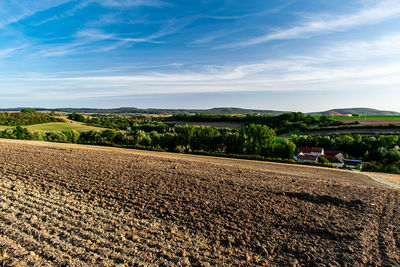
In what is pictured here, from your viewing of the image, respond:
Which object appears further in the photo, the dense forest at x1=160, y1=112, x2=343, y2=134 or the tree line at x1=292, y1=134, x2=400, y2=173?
Answer: the dense forest at x1=160, y1=112, x2=343, y2=134

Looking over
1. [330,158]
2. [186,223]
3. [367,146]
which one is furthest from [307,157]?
[186,223]

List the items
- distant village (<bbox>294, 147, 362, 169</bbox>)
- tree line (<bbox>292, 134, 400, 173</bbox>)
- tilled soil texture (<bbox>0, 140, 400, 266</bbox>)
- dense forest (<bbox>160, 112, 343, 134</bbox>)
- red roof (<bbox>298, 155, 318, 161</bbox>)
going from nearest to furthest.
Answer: tilled soil texture (<bbox>0, 140, 400, 266</bbox>) < tree line (<bbox>292, 134, 400, 173</bbox>) < distant village (<bbox>294, 147, 362, 169</bbox>) < red roof (<bbox>298, 155, 318, 161</bbox>) < dense forest (<bbox>160, 112, 343, 134</bbox>)

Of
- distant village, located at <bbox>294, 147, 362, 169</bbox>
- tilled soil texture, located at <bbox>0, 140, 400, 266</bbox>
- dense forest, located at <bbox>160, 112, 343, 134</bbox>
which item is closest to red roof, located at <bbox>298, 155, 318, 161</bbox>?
distant village, located at <bbox>294, 147, 362, 169</bbox>

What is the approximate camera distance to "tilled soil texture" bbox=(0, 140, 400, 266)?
7.75m

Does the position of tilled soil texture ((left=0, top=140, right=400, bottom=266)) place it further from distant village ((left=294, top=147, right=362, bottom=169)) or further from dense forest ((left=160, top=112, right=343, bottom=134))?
dense forest ((left=160, top=112, right=343, bottom=134))

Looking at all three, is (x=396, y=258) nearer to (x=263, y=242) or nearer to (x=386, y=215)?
(x=263, y=242)

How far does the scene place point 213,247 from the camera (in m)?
8.41

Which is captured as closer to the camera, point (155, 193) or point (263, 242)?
point (263, 242)

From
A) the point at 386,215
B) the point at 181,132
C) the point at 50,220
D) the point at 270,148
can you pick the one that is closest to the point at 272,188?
the point at 386,215

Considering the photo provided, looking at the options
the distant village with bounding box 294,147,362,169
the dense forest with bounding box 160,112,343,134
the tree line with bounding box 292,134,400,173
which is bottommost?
the distant village with bounding box 294,147,362,169

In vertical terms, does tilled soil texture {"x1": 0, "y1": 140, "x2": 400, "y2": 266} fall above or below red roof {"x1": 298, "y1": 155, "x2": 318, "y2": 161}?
above

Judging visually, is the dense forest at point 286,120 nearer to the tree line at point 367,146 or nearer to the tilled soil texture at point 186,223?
the tree line at point 367,146

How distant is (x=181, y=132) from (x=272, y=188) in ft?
114

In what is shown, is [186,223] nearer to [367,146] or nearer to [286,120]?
[367,146]
